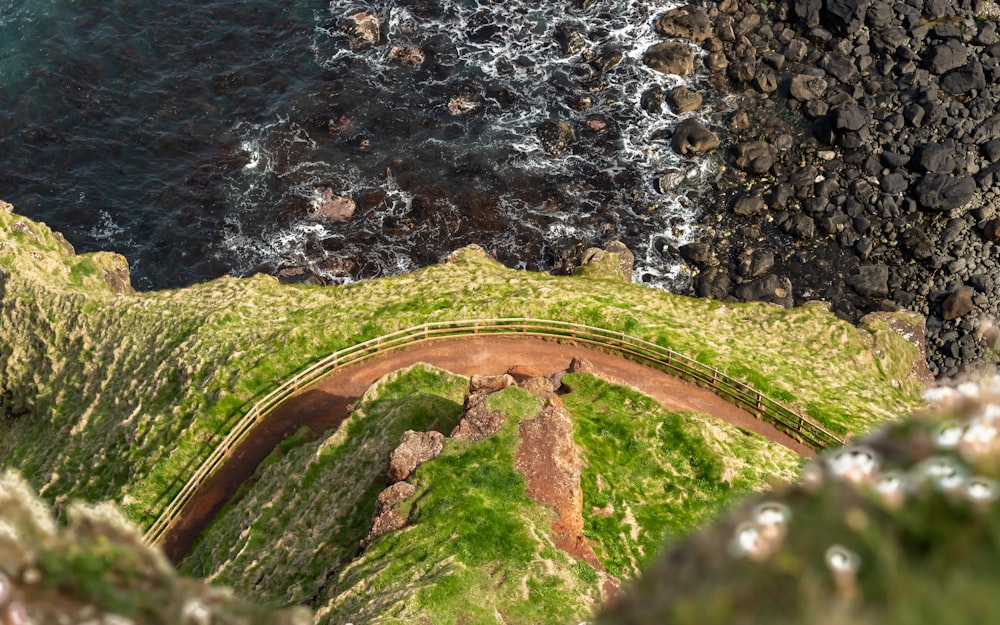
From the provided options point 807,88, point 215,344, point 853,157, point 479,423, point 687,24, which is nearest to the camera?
point 479,423

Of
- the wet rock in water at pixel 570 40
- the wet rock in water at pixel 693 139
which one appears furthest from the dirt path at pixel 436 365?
the wet rock in water at pixel 570 40

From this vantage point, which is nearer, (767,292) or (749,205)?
(767,292)

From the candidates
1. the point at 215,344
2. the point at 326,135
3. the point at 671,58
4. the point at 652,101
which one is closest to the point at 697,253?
the point at 652,101

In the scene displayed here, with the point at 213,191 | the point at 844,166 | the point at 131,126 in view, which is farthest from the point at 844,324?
the point at 131,126

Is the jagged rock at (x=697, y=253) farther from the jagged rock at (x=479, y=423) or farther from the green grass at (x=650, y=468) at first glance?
the jagged rock at (x=479, y=423)

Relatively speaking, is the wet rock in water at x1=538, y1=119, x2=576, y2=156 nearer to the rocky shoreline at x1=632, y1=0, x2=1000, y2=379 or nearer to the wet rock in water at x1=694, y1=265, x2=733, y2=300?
the rocky shoreline at x1=632, y1=0, x2=1000, y2=379

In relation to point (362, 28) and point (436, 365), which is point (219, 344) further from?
point (362, 28)
